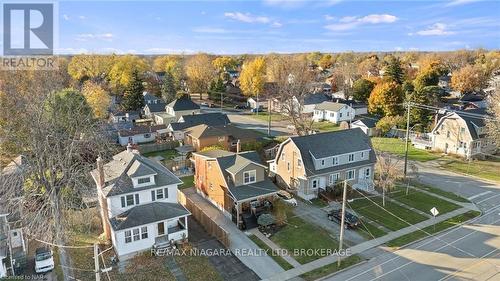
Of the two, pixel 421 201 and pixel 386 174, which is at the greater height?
pixel 386 174

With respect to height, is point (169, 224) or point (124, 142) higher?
point (124, 142)

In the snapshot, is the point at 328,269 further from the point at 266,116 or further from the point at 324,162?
the point at 266,116

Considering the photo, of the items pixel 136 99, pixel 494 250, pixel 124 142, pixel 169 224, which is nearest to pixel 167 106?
pixel 136 99

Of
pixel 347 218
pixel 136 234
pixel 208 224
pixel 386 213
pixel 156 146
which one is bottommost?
pixel 208 224

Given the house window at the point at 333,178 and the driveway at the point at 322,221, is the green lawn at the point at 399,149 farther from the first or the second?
the driveway at the point at 322,221

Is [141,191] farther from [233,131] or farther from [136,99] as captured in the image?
[136,99]

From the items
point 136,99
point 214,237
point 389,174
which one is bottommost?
point 214,237

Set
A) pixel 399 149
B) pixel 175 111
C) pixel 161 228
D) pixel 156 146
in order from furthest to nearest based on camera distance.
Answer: pixel 175 111, pixel 156 146, pixel 399 149, pixel 161 228

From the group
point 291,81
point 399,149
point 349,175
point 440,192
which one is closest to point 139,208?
point 349,175
